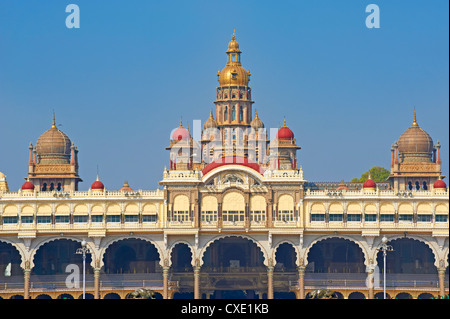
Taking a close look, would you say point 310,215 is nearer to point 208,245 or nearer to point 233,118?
point 208,245

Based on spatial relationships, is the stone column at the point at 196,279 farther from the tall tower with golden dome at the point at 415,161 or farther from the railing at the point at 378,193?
the tall tower with golden dome at the point at 415,161

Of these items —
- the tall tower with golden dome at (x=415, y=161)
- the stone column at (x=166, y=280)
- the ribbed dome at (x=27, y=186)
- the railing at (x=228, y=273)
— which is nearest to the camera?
the stone column at (x=166, y=280)

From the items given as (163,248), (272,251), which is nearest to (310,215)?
(272,251)

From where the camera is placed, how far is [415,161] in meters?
137

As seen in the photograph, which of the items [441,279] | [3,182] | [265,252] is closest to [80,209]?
[3,182]

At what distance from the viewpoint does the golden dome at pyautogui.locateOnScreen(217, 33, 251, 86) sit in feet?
460

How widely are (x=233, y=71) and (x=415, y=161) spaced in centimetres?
2326

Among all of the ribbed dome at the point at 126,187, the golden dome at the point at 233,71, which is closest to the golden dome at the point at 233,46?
the golden dome at the point at 233,71

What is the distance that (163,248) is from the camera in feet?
397

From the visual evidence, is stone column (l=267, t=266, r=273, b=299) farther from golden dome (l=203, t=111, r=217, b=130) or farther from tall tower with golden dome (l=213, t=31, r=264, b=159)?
golden dome (l=203, t=111, r=217, b=130)

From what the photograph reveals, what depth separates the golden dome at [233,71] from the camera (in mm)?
140250

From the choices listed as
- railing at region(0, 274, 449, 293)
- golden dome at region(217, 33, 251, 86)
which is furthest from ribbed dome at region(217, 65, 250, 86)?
railing at region(0, 274, 449, 293)

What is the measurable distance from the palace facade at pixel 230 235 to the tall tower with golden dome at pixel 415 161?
11.9m
